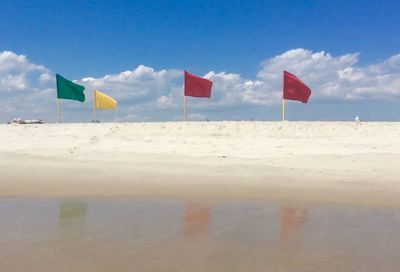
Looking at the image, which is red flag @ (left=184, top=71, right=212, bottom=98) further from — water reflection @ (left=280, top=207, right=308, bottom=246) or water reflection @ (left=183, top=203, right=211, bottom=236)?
water reflection @ (left=280, top=207, right=308, bottom=246)

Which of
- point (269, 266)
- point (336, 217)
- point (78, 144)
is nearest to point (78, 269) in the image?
point (269, 266)

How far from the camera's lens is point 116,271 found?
5.02 metres

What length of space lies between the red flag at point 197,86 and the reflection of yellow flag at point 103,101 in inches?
239

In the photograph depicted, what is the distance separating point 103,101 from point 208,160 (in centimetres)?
1635

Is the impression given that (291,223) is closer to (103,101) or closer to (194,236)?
(194,236)

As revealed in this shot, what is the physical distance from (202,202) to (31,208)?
3742 mm

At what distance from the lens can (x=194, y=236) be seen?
6738 mm

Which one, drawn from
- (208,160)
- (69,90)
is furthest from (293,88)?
(69,90)

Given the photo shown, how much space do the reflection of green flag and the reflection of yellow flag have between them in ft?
3.16

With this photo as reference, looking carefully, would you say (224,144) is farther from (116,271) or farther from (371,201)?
(116,271)

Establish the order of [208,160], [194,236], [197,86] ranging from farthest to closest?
[197,86] → [208,160] → [194,236]

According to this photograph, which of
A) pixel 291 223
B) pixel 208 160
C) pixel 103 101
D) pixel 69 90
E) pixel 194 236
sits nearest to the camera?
pixel 194 236

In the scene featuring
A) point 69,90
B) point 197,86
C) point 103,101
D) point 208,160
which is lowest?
point 208,160

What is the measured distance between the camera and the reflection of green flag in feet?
94.0
